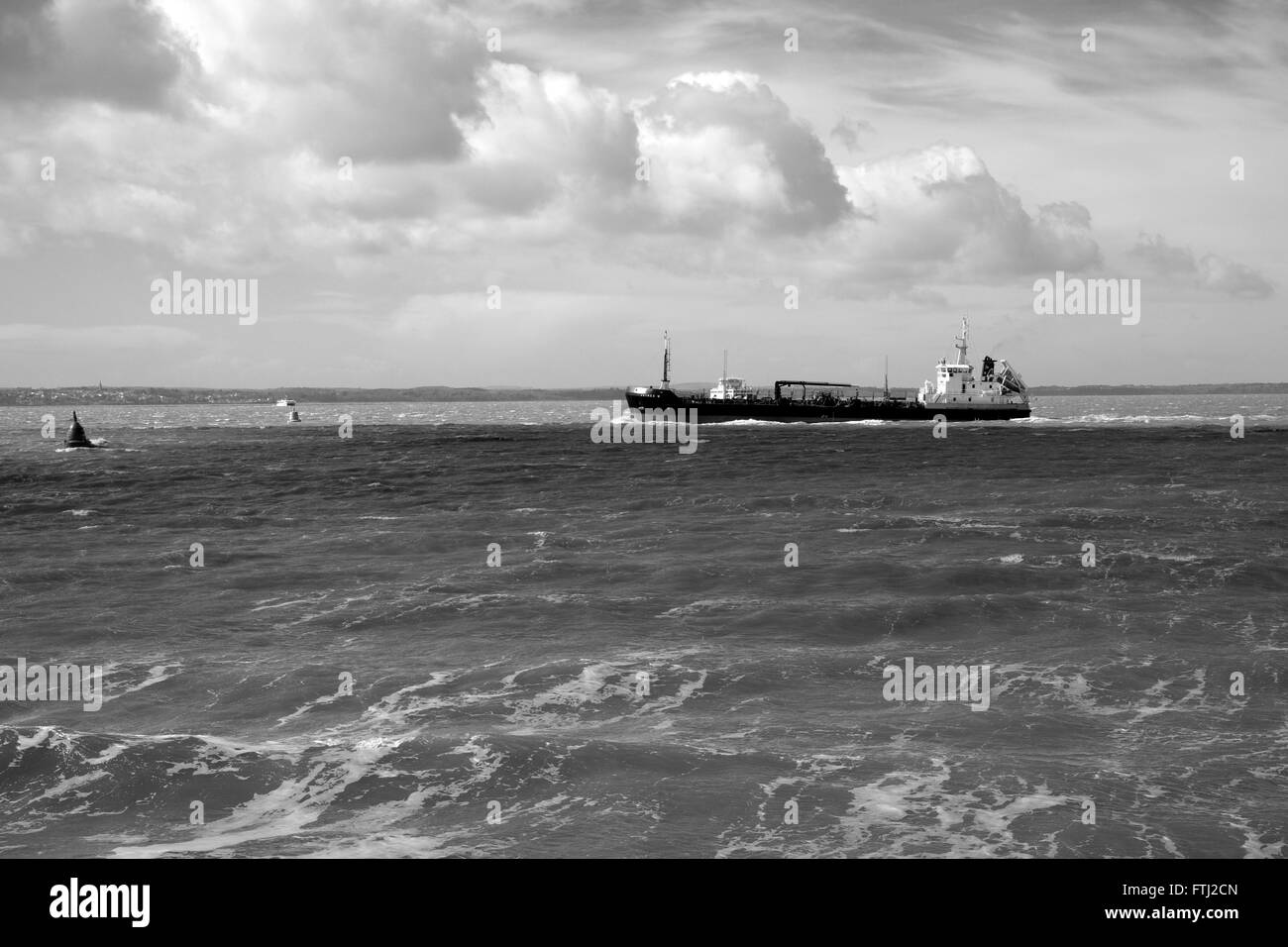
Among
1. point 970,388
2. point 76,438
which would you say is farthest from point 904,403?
point 76,438

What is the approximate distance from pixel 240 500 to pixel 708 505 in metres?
31.5

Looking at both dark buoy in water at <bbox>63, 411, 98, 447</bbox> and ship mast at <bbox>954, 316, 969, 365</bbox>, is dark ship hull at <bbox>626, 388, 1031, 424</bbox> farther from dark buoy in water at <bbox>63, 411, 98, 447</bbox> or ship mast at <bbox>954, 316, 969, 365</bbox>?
dark buoy in water at <bbox>63, 411, 98, 447</bbox>

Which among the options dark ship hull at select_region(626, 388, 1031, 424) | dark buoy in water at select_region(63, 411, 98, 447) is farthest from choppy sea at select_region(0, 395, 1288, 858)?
dark ship hull at select_region(626, 388, 1031, 424)

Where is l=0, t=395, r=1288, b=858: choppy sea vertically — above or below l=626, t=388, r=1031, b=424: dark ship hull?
below

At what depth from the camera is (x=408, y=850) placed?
1712 cm

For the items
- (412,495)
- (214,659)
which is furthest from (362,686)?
(412,495)

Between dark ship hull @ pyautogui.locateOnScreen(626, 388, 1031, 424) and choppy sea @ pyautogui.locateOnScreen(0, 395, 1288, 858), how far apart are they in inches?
3718

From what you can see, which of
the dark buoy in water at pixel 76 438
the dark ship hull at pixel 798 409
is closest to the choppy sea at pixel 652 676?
the dark buoy in water at pixel 76 438

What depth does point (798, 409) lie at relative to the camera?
547ft

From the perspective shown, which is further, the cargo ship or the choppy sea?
the cargo ship

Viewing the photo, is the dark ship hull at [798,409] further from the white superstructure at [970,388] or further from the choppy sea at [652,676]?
the choppy sea at [652,676]

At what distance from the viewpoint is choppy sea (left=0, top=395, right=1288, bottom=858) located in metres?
18.5

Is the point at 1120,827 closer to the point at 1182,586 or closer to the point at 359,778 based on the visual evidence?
the point at 359,778

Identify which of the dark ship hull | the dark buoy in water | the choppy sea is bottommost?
the choppy sea
